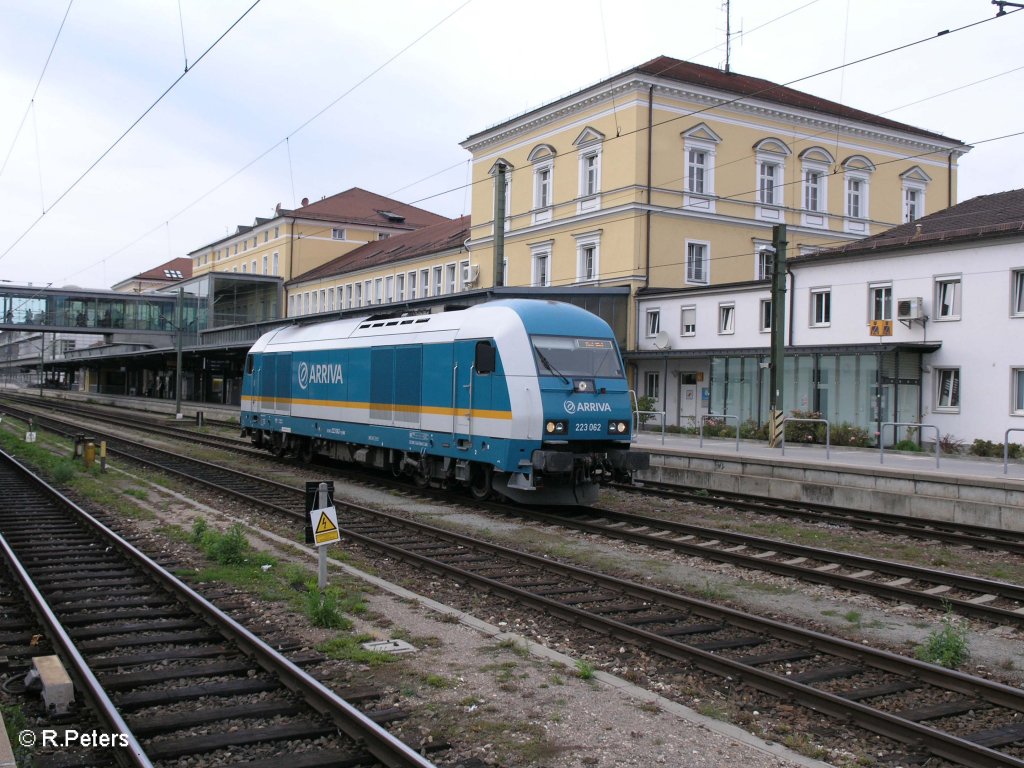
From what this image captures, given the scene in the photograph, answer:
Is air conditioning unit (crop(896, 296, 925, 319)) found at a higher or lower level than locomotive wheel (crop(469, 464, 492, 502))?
higher

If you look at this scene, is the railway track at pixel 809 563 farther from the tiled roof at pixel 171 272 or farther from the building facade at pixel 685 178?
the tiled roof at pixel 171 272

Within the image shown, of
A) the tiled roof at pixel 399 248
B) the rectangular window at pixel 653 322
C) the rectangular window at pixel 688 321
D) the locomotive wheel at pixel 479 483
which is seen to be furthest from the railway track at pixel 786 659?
the tiled roof at pixel 399 248

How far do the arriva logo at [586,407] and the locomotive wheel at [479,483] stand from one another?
7.22 feet

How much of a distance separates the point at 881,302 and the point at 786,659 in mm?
23652

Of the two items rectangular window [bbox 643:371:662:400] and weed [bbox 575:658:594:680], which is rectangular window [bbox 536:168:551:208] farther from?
weed [bbox 575:658:594:680]

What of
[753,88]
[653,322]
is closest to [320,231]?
[753,88]

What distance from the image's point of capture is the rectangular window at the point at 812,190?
1746 inches

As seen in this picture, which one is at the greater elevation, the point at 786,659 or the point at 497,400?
the point at 497,400

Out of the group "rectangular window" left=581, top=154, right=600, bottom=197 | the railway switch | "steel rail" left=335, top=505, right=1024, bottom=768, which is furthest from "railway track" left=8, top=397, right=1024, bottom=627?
"rectangular window" left=581, top=154, right=600, bottom=197

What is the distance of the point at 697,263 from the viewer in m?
41.2

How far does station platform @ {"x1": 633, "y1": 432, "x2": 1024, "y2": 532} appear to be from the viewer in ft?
51.8

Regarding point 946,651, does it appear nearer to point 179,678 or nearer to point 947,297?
point 179,678

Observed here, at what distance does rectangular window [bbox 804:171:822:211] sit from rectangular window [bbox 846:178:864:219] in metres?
1.86

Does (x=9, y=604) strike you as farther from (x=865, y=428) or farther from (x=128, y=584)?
(x=865, y=428)
